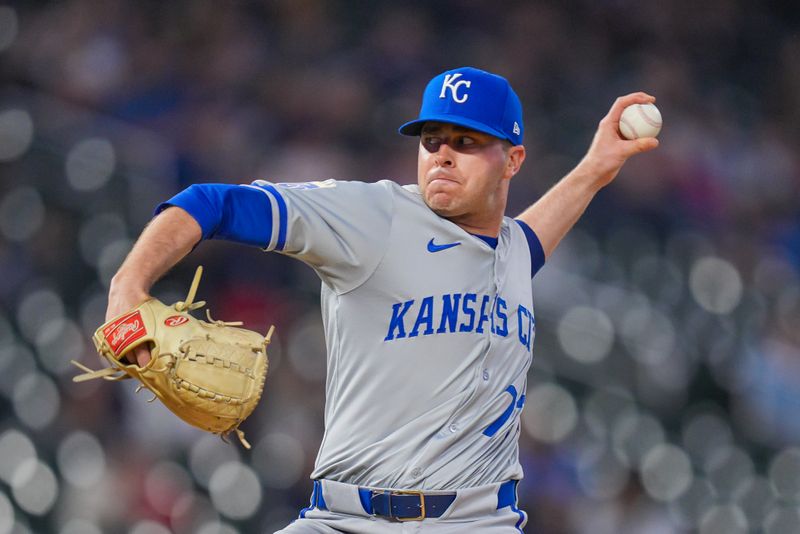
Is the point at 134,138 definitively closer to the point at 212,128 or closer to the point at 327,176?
the point at 212,128

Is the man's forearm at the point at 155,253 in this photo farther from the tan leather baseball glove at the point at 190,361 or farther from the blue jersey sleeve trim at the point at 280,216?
the blue jersey sleeve trim at the point at 280,216

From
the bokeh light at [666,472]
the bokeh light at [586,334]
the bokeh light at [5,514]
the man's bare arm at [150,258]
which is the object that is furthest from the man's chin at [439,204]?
the bokeh light at [666,472]

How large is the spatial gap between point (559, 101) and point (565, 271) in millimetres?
1174

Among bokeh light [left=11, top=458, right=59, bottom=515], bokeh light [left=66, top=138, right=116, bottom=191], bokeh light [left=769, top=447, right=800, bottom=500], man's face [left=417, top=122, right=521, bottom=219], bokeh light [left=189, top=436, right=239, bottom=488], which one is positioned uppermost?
bokeh light [left=66, top=138, right=116, bottom=191]

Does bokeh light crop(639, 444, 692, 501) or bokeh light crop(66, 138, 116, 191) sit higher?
bokeh light crop(66, 138, 116, 191)

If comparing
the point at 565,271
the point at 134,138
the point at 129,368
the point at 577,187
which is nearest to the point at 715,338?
the point at 565,271

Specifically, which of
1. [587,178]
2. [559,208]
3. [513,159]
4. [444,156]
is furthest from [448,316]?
[587,178]

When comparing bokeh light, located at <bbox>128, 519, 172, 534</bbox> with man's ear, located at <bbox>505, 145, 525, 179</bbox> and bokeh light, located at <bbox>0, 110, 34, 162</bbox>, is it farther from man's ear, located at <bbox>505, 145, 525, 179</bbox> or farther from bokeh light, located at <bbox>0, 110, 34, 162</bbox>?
man's ear, located at <bbox>505, 145, 525, 179</bbox>

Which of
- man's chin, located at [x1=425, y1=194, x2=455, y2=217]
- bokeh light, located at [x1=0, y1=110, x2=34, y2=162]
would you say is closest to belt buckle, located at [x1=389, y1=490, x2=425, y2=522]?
man's chin, located at [x1=425, y1=194, x2=455, y2=217]

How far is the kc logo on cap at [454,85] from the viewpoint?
2.63 m

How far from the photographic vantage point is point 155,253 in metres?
2.08

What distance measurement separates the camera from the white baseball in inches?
126

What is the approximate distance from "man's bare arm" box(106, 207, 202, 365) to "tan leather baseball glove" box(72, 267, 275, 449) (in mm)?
25

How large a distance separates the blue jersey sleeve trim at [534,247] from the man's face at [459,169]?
363mm
